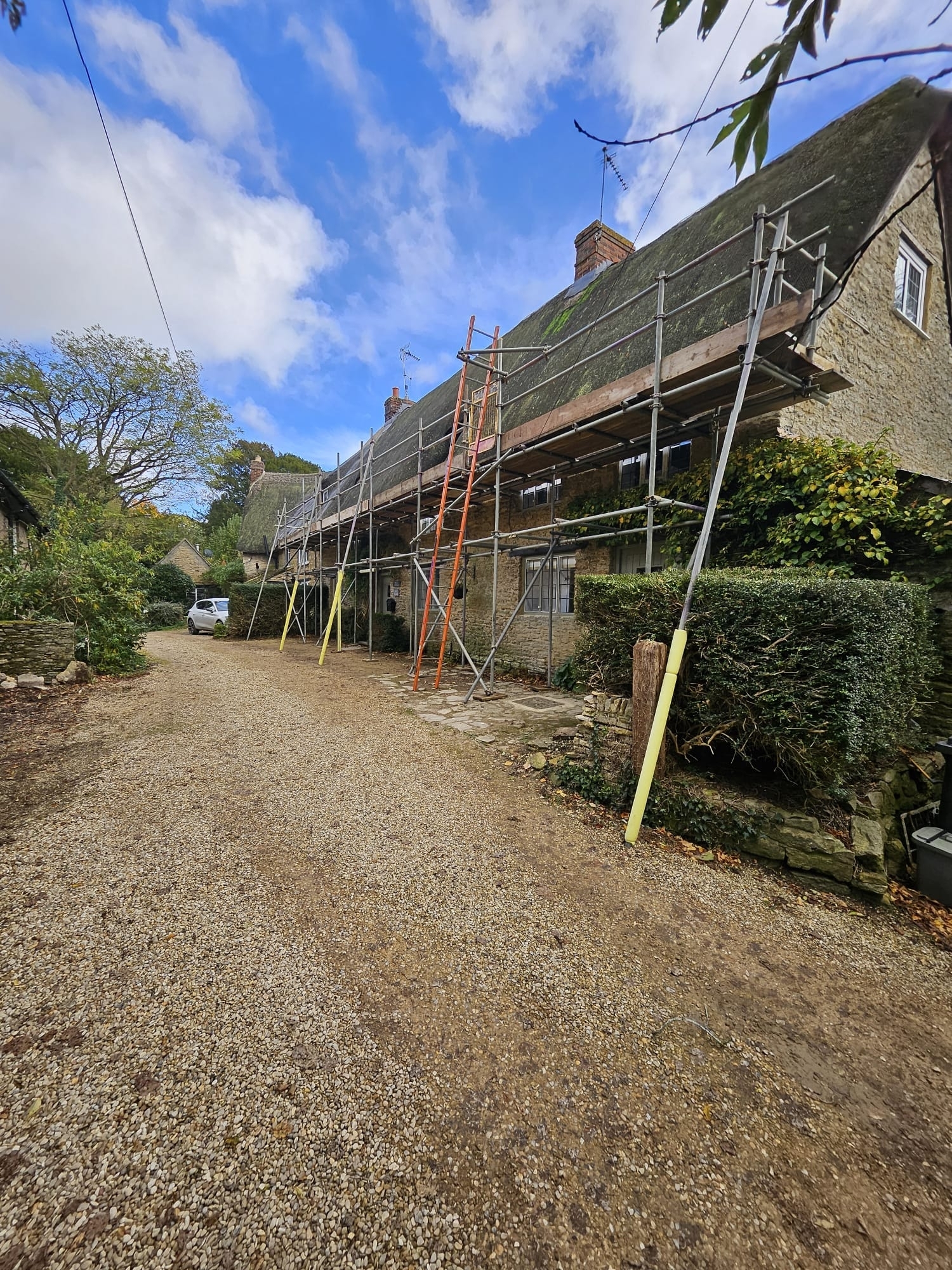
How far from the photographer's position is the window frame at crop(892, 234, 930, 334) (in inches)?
279

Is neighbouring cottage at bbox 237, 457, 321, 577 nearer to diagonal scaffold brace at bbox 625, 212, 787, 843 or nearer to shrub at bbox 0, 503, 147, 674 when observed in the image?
shrub at bbox 0, 503, 147, 674

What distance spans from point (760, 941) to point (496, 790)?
6.59 ft

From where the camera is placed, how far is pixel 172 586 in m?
25.2

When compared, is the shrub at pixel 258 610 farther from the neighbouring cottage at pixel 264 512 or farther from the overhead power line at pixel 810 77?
the overhead power line at pixel 810 77

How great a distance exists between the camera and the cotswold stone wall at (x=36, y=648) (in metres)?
6.52

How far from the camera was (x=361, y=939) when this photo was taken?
87.1 inches

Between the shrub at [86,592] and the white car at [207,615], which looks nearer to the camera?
the shrub at [86,592]

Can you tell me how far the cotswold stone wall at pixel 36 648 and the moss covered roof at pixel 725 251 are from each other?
303 inches

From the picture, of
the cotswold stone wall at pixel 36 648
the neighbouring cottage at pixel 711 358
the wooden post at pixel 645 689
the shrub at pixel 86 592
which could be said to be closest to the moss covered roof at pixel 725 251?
the neighbouring cottage at pixel 711 358

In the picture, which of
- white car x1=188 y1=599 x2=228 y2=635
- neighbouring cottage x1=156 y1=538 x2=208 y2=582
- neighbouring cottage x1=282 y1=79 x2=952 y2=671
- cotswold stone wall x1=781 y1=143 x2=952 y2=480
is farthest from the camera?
neighbouring cottage x1=156 y1=538 x2=208 y2=582

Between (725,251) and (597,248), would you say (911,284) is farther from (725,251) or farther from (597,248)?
(597,248)

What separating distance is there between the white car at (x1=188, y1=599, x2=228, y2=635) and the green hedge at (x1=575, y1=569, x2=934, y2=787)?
17851 mm

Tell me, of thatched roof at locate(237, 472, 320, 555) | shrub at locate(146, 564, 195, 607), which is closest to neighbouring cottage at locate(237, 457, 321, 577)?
thatched roof at locate(237, 472, 320, 555)

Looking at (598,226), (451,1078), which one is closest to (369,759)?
(451,1078)
